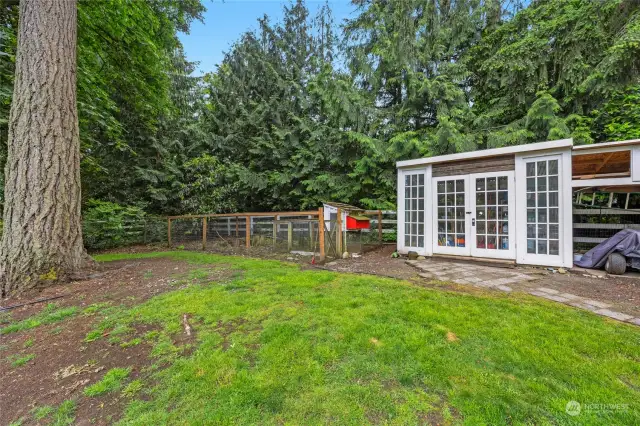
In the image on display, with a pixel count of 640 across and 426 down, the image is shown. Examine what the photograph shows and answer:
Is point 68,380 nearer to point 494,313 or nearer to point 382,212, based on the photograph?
point 494,313

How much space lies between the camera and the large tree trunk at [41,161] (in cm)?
378

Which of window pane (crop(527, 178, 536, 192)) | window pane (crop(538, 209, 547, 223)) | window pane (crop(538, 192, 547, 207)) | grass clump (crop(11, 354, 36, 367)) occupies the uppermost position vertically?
window pane (crop(527, 178, 536, 192))

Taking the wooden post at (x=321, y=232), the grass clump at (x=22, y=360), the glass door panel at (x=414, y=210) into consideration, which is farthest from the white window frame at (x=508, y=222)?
the grass clump at (x=22, y=360)

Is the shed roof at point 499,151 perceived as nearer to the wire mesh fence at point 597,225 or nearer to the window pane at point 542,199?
the window pane at point 542,199

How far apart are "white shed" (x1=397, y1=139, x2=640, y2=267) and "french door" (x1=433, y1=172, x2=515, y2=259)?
17 millimetres

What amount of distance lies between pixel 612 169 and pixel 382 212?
5.44 metres

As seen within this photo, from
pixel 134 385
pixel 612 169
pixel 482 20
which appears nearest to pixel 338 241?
pixel 134 385

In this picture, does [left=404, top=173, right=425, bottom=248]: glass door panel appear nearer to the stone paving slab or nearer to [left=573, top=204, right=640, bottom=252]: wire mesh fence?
the stone paving slab

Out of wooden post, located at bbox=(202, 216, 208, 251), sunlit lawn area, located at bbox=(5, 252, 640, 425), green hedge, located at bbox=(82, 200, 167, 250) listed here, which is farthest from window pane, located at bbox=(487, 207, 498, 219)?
green hedge, located at bbox=(82, 200, 167, 250)

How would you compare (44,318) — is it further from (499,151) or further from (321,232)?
(499,151)

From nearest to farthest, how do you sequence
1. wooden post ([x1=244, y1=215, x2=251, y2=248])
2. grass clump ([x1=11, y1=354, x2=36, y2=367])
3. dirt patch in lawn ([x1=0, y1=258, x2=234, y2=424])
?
1. dirt patch in lawn ([x1=0, y1=258, x2=234, y2=424])
2. grass clump ([x1=11, y1=354, x2=36, y2=367])
3. wooden post ([x1=244, y1=215, x2=251, y2=248])

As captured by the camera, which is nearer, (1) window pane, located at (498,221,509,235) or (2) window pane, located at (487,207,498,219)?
(1) window pane, located at (498,221,509,235)

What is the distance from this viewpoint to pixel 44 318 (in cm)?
295

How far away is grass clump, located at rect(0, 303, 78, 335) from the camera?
2763mm
